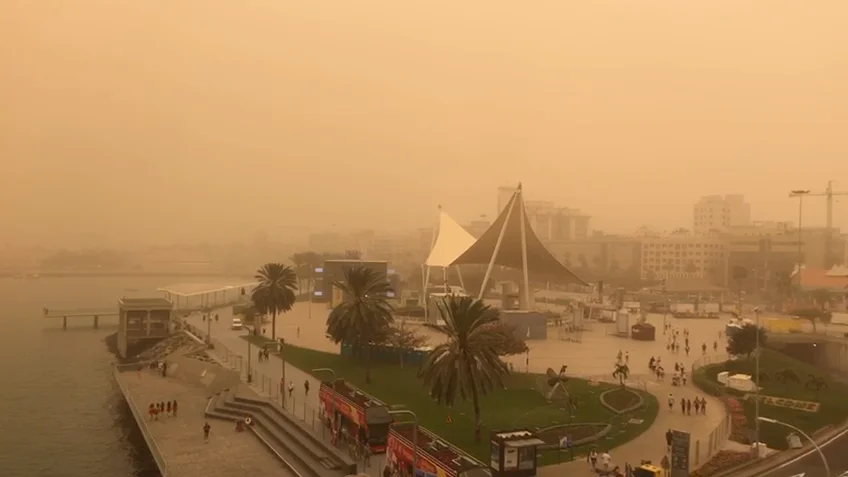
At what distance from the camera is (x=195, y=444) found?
25859 millimetres

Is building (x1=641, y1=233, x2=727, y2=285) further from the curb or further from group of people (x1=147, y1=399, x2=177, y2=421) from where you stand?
group of people (x1=147, y1=399, x2=177, y2=421)

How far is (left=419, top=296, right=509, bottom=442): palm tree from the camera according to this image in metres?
22.7

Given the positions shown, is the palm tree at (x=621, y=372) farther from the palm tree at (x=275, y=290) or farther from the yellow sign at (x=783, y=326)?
the yellow sign at (x=783, y=326)

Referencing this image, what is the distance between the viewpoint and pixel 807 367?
43.8 metres

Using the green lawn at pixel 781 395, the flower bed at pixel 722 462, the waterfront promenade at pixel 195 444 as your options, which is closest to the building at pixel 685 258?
the green lawn at pixel 781 395

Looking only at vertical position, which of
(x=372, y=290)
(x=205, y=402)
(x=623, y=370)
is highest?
(x=372, y=290)

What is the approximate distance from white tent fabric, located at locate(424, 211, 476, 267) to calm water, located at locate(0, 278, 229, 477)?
40.0 meters

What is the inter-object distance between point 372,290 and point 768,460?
21.0 m

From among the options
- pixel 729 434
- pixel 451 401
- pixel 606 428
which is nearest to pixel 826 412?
pixel 729 434

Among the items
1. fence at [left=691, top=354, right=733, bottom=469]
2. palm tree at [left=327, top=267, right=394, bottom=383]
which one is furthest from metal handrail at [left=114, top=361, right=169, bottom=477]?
fence at [left=691, top=354, right=733, bottom=469]

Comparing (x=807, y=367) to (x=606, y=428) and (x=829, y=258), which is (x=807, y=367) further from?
(x=829, y=258)

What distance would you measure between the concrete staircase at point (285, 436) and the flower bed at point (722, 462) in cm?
1147

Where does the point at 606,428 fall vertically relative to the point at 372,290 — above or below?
below

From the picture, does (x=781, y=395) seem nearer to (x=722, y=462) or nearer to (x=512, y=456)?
(x=722, y=462)
